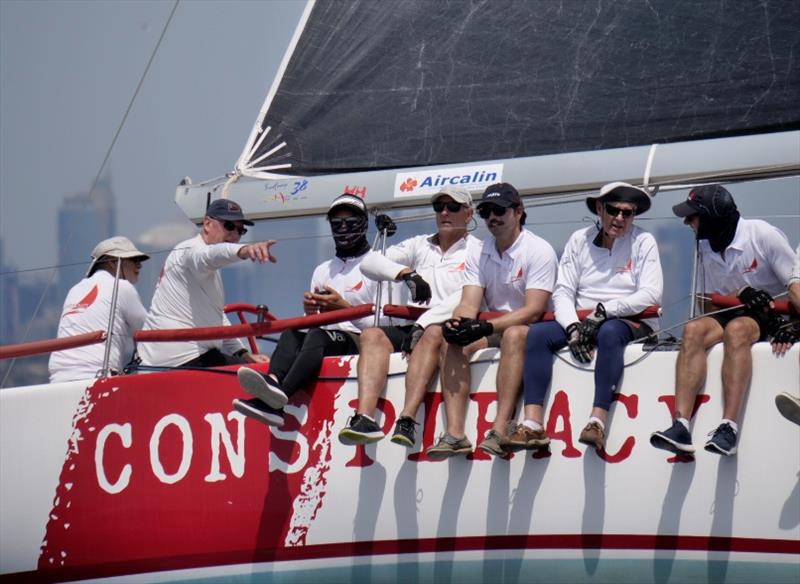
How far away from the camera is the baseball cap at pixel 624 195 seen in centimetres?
574

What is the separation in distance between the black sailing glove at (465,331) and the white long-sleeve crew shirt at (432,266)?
24 cm

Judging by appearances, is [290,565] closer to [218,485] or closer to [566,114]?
[218,485]

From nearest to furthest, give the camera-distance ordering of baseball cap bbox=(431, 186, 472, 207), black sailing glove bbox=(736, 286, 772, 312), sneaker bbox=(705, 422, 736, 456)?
sneaker bbox=(705, 422, 736, 456), black sailing glove bbox=(736, 286, 772, 312), baseball cap bbox=(431, 186, 472, 207)

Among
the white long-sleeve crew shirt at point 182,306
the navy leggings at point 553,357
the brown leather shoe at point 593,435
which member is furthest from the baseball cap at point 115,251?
the brown leather shoe at point 593,435

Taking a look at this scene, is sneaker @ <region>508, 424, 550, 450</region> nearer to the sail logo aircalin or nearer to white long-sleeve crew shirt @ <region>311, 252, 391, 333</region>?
white long-sleeve crew shirt @ <region>311, 252, 391, 333</region>

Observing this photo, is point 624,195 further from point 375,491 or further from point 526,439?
point 375,491

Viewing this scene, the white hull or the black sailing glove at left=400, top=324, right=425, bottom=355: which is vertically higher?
the black sailing glove at left=400, top=324, right=425, bottom=355

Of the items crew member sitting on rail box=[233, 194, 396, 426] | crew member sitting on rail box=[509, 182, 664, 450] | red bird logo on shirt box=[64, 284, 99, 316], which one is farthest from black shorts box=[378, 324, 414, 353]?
red bird logo on shirt box=[64, 284, 99, 316]

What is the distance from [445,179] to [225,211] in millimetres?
856

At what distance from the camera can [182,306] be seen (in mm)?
6496

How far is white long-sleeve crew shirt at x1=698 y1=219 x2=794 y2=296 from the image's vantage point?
5598mm

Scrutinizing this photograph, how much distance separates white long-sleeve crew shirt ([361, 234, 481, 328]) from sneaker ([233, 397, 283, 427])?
590mm

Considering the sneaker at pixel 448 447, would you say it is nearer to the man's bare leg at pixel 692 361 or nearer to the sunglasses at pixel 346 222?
the man's bare leg at pixel 692 361

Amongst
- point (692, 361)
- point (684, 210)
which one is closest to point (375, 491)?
point (692, 361)
